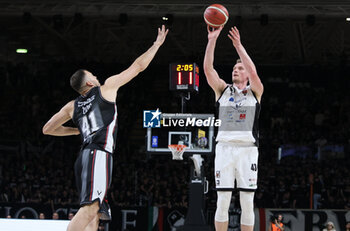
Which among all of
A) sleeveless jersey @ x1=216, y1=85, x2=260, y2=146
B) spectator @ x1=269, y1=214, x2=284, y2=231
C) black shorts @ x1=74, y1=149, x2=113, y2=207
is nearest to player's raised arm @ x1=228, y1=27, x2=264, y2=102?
sleeveless jersey @ x1=216, y1=85, x2=260, y2=146

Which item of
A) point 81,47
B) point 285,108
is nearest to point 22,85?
point 81,47

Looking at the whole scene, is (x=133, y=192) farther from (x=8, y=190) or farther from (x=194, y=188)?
(x=194, y=188)

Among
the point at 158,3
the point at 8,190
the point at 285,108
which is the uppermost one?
the point at 158,3

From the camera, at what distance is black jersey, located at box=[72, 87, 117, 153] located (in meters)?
5.95

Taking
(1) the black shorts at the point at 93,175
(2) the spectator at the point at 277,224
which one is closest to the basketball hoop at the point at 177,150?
(2) the spectator at the point at 277,224

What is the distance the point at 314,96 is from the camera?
952 inches

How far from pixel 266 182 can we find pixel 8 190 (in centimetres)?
848

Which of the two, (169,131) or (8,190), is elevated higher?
(169,131)

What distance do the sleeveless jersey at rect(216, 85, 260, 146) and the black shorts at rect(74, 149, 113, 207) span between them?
1842mm

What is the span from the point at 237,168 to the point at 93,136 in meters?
1.96

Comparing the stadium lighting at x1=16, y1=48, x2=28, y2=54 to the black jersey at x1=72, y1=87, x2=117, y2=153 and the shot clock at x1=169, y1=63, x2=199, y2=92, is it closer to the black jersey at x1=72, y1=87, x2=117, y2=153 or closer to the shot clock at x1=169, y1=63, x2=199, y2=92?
the shot clock at x1=169, y1=63, x2=199, y2=92

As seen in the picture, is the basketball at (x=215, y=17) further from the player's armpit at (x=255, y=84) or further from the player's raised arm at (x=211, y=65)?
the player's armpit at (x=255, y=84)

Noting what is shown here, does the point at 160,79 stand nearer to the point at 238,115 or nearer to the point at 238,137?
the point at 238,115

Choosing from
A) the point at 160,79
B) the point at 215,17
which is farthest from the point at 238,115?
the point at 160,79
